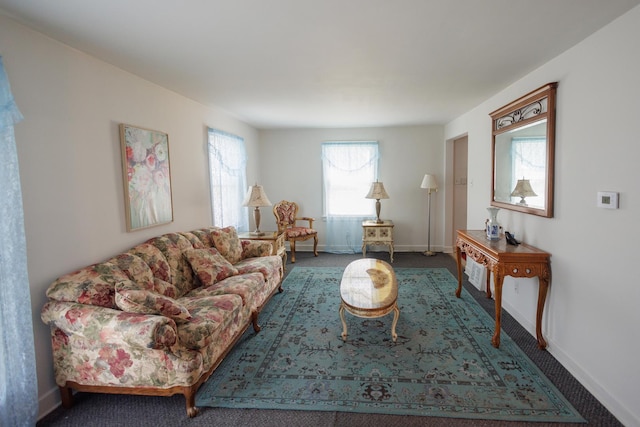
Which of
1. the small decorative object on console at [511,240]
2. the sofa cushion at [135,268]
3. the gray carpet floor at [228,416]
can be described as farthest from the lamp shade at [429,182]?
the sofa cushion at [135,268]

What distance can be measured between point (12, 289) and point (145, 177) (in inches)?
57.3

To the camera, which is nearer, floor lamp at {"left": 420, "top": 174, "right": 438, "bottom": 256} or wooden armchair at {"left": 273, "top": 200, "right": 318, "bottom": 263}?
floor lamp at {"left": 420, "top": 174, "right": 438, "bottom": 256}

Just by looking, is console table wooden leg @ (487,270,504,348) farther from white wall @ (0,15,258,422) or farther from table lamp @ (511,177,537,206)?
white wall @ (0,15,258,422)

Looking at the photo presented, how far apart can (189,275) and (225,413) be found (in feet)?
4.80

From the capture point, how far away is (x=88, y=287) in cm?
209

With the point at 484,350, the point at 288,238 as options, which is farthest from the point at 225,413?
the point at 288,238

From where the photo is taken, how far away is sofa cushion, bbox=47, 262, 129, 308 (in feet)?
6.65

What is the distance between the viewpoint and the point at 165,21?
196 centimetres

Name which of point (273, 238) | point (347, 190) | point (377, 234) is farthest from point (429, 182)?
point (273, 238)

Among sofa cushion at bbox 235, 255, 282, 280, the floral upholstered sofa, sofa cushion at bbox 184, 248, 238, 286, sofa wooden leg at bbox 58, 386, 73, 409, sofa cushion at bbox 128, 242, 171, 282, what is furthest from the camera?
sofa cushion at bbox 235, 255, 282, 280

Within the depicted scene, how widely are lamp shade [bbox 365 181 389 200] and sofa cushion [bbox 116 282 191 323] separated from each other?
423 cm

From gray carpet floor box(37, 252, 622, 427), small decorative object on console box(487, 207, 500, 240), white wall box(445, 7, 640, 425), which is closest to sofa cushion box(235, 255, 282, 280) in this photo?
gray carpet floor box(37, 252, 622, 427)

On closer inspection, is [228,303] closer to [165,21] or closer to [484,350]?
[165,21]

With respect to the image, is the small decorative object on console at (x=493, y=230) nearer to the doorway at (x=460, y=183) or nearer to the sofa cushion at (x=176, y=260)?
the doorway at (x=460, y=183)
